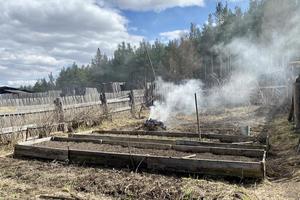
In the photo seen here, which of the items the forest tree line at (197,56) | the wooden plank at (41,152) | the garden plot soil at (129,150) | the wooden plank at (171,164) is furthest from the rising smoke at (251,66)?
the wooden plank at (171,164)

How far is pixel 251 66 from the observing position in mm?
28594

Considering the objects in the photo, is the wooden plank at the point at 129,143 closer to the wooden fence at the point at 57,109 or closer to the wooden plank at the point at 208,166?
the wooden plank at the point at 208,166

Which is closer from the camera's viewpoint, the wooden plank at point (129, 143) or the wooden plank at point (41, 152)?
the wooden plank at point (41, 152)

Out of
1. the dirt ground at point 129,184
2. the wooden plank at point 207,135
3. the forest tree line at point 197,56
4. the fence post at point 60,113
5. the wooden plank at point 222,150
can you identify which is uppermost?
the forest tree line at point 197,56

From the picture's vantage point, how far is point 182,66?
44.4 meters

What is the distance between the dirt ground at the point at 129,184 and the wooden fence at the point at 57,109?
2.67 metres

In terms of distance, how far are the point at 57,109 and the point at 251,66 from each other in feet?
70.6

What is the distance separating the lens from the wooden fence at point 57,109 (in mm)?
9454

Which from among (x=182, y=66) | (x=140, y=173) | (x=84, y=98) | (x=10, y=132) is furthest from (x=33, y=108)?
(x=182, y=66)

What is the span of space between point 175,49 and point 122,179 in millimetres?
44750

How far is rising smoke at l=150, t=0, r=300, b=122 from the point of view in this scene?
18516 millimetres

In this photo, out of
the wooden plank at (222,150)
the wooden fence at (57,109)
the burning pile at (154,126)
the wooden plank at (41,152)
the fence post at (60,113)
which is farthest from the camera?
the fence post at (60,113)

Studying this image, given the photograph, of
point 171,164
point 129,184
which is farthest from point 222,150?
point 129,184

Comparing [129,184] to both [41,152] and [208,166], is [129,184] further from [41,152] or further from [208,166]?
[41,152]
